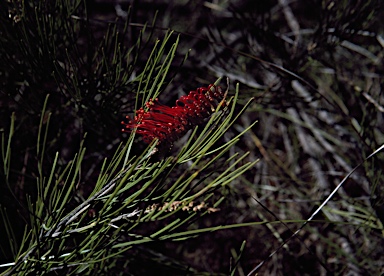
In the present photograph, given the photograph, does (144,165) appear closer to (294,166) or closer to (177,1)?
(294,166)

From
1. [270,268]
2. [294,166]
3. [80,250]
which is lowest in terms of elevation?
[270,268]

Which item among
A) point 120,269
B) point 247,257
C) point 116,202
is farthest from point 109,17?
point 116,202

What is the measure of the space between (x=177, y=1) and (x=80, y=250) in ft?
6.03

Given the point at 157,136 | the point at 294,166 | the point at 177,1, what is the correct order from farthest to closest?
1. the point at 177,1
2. the point at 294,166
3. the point at 157,136

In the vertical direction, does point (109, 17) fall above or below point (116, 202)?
below

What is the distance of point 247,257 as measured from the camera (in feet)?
5.37

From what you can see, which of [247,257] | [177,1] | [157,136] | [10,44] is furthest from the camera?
[177,1]

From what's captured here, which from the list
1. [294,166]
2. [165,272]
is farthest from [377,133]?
[165,272]

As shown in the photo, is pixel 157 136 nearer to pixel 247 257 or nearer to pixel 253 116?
pixel 247 257

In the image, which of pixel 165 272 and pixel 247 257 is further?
pixel 247 257

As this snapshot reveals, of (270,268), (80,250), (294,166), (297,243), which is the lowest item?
(270,268)

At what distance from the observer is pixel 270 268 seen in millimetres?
1670

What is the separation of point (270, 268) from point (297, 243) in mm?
127

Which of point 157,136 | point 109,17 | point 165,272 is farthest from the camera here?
point 109,17
